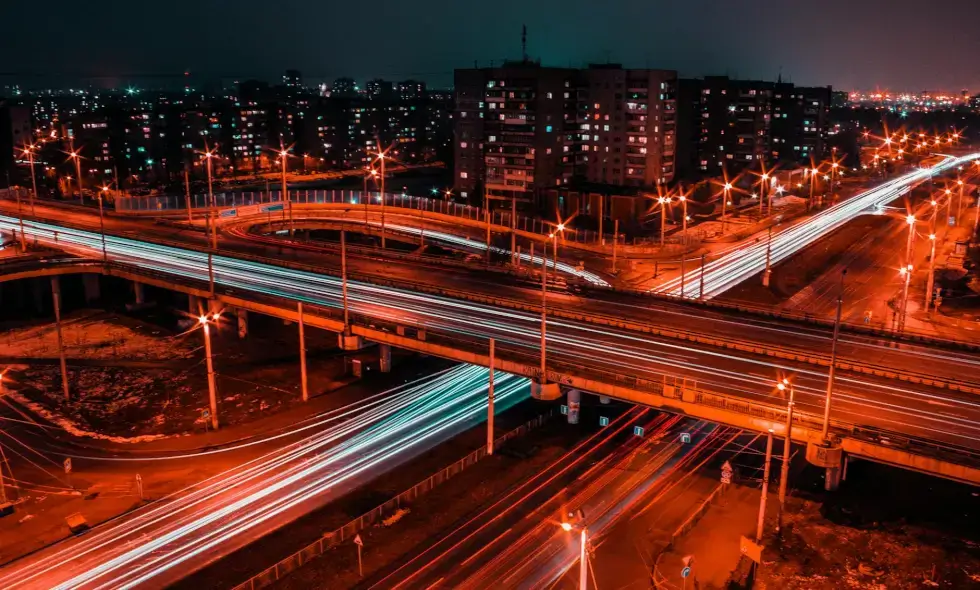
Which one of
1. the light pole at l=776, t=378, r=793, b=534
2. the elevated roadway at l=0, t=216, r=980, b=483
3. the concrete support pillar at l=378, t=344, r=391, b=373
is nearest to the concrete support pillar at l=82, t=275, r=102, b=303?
the elevated roadway at l=0, t=216, r=980, b=483

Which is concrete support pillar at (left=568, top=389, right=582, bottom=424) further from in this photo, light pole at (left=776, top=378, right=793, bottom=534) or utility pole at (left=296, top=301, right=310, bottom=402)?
utility pole at (left=296, top=301, right=310, bottom=402)

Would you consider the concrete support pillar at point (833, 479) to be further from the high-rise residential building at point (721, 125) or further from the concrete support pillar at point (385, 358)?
the high-rise residential building at point (721, 125)

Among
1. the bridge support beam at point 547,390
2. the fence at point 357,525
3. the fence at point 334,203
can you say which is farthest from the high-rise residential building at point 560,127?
the bridge support beam at point 547,390

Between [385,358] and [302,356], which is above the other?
[302,356]

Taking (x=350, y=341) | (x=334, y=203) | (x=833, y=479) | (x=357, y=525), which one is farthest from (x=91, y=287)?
(x=833, y=479)

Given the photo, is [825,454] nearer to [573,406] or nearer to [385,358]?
[573,406]

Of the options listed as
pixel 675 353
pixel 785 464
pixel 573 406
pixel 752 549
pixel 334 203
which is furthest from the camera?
pixel 334 203

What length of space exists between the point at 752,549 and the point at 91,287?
4447 cm

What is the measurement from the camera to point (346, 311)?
32156 mm

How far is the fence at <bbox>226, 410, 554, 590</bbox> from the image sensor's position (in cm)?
2048

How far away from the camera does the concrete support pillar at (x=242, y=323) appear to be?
42.0 meters

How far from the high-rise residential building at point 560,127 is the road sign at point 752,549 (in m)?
66.9

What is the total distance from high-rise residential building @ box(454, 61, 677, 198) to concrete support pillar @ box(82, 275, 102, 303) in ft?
151

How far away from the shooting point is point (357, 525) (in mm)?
22984
